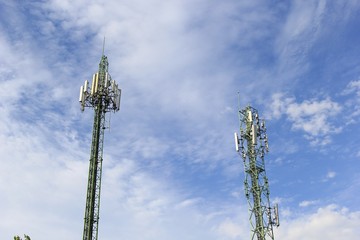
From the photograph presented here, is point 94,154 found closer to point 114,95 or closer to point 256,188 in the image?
point 114,95

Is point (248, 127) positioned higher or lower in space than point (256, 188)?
higher

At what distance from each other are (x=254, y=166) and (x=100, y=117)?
28.5m

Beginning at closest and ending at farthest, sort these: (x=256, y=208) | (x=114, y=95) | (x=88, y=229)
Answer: (x=88, y=229) → (x=256, y=208) → (x=114, y=95)

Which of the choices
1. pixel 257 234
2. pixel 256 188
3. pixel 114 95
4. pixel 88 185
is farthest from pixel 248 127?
pixel 88 185

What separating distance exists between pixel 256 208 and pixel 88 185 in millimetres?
28392

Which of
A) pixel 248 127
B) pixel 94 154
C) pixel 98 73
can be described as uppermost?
pixel 98 73

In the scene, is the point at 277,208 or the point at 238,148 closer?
the point at 277,208

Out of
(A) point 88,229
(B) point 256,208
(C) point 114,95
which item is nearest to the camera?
(A) point 88,229

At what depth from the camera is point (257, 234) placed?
75312 millimetres

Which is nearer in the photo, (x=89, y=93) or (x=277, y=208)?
(x=277, y=208)

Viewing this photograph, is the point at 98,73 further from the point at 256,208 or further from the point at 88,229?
the point at 256,208

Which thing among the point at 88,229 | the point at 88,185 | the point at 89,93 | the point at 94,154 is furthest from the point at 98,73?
the point at 88,229

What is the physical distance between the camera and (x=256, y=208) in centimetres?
7644

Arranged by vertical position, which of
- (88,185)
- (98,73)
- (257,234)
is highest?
(98,73)
